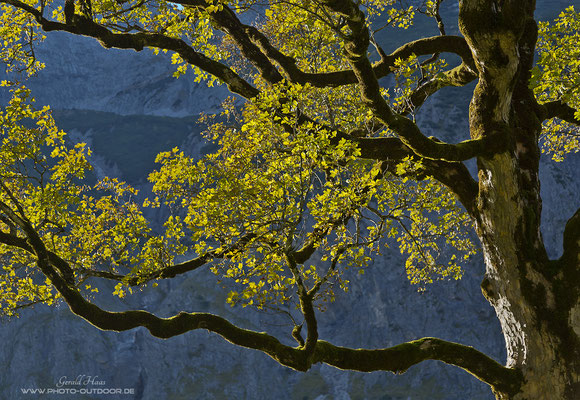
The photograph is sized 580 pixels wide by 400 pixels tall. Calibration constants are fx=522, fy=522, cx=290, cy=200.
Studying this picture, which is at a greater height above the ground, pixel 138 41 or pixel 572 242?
pixel 138 41

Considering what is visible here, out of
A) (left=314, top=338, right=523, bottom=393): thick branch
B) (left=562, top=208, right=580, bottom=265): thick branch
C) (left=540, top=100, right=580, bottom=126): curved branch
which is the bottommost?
(left=314, top=338, right=523, bottom=393): thick branch

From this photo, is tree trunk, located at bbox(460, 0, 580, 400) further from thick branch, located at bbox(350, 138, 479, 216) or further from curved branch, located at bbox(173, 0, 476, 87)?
curved branch, located at bbox(173, 0, 476, 87)

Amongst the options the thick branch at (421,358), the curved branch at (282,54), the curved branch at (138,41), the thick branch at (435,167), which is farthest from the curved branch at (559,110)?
the curved branch at (138,41)

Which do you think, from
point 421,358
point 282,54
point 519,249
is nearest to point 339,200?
point 421,358

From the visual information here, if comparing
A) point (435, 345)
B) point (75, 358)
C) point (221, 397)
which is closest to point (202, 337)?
point (221, 397)

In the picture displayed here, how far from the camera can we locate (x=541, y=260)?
9.80m

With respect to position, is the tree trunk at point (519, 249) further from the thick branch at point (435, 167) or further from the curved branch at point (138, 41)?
the curved branch at point (138, 41)

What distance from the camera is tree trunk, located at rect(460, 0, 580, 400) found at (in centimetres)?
927

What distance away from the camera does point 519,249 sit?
9.80m

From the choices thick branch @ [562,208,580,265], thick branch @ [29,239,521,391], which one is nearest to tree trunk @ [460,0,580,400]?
thick branch @ [562,208,580,265]

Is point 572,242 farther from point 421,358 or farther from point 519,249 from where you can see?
point 421,358

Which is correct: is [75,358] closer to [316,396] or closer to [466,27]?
[316,396]

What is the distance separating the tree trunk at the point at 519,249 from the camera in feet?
30.4

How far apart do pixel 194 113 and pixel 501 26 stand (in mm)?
150121
